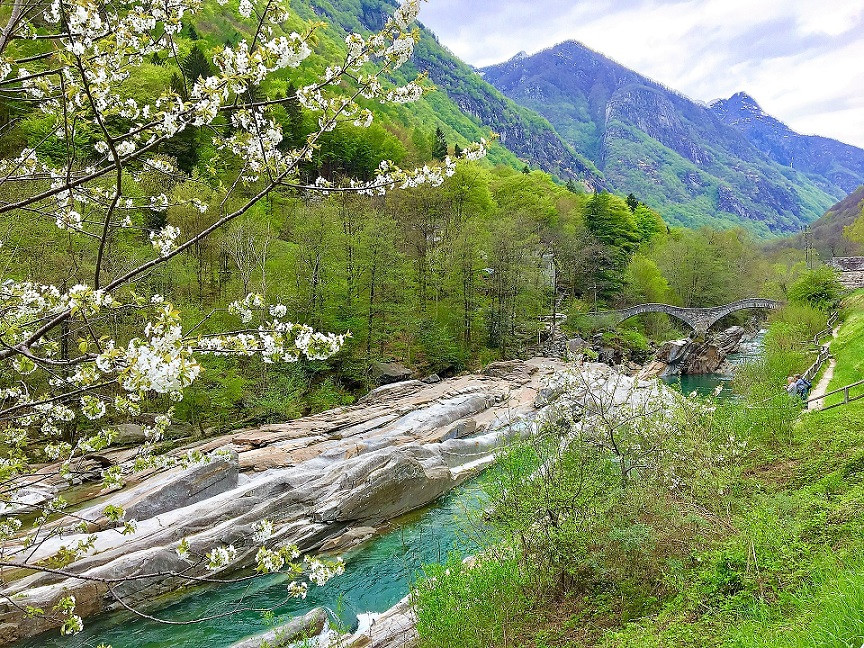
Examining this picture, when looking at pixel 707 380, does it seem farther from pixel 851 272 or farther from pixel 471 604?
pixel 471 604

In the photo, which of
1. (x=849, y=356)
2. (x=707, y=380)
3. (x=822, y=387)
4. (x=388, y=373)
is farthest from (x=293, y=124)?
(x=707, y=380)

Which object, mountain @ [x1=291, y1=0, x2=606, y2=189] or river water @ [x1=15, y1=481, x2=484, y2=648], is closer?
river water @ [x1=15, y1=481, x2=484, y2=648]

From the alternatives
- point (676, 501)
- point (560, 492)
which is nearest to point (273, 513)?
point (560, 492)

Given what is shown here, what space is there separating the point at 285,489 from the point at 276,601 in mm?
3469

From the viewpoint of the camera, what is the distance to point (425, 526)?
1321 centimetres

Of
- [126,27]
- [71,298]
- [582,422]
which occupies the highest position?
[126,27]

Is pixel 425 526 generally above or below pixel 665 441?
below

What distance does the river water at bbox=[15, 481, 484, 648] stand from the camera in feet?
29.8

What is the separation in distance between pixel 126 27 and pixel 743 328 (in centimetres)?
5502

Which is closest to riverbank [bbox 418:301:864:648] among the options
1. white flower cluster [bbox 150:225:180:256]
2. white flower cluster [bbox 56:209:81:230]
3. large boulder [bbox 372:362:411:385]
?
white flower cluster [bbox 150:225:180:256]

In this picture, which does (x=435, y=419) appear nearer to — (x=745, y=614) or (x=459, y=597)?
(x=459, y=597)

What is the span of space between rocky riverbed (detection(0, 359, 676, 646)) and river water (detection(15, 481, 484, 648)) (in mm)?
498

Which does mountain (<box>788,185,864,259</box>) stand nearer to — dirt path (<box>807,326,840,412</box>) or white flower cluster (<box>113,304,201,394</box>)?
dirt path (<box>807,326,840,412</box>)

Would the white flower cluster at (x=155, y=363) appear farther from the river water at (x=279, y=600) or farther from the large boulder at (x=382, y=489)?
the large boulder at (x=382, y=489)
